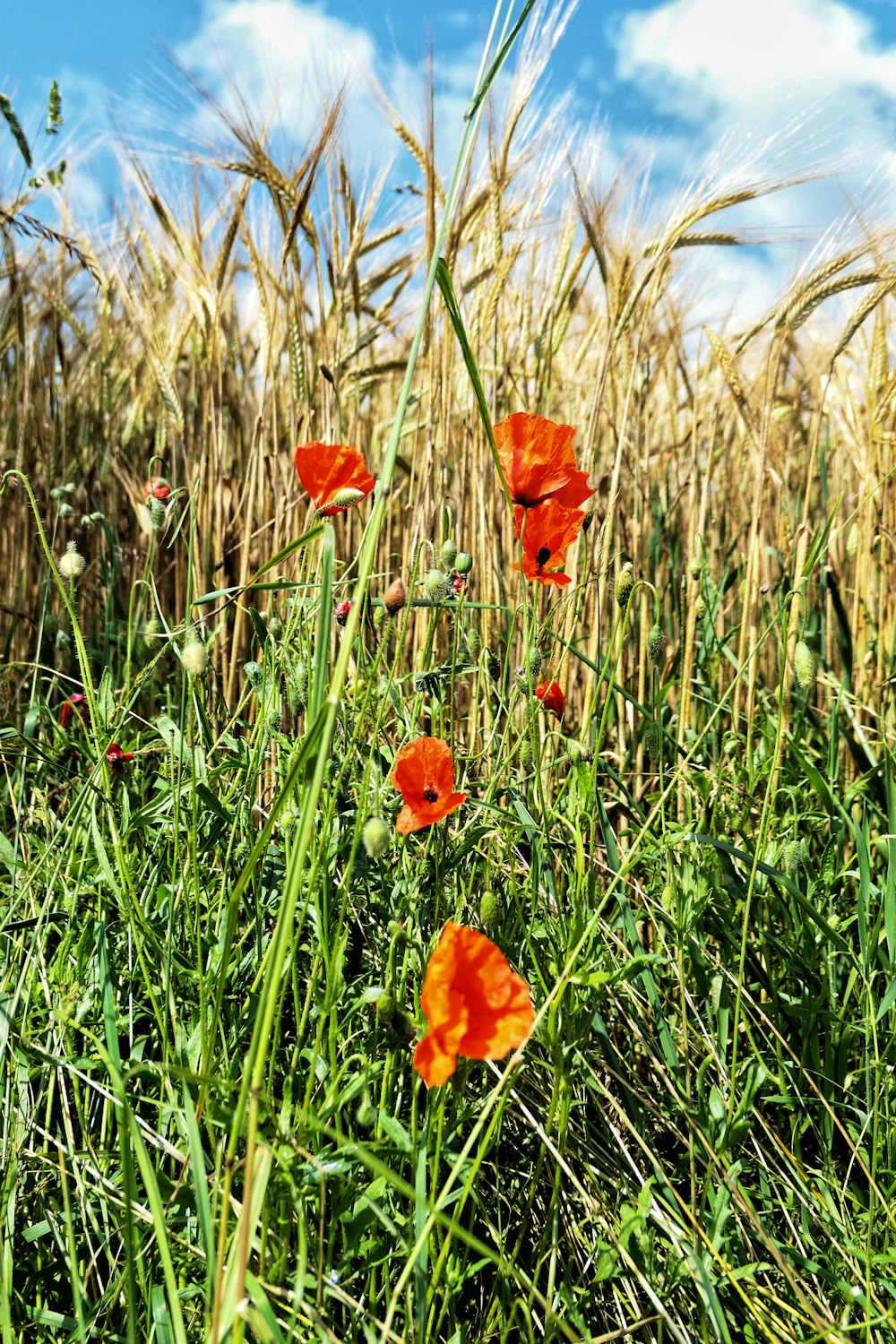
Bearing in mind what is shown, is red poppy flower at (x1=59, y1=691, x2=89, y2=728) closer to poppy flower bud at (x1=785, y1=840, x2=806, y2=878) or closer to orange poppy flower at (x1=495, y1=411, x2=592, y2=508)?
orange poppy flower at (x1=495, y1=411, x2=592, y2=508)

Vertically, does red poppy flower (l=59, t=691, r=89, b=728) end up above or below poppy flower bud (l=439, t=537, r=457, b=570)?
below

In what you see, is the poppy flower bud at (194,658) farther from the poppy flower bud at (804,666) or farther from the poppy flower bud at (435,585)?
the poppy flower bud at (804,666)

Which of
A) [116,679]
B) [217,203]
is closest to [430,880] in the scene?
[116,679]

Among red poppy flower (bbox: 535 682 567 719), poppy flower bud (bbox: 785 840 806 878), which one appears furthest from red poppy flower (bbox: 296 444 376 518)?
poppy flower bud (bbox: 785 840 806 878)

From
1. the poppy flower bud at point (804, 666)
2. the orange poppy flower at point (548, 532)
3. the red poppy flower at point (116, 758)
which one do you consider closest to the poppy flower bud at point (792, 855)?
the poppy flower bud at point (804, 666)

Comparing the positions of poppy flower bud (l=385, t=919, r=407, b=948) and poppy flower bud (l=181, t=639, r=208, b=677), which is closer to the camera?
poppy flower bud (l=385, t=919, r=407, b=948)

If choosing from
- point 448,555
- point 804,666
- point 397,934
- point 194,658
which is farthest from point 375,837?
point 804,666

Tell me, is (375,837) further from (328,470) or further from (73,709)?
(73,709)

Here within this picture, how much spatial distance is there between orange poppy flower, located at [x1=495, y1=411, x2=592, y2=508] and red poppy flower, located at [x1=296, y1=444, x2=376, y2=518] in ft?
0.54

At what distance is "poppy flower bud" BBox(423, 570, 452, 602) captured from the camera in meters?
1.17

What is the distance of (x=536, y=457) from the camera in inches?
45.5

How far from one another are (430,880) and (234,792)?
31cm

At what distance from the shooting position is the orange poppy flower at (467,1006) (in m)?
0.78

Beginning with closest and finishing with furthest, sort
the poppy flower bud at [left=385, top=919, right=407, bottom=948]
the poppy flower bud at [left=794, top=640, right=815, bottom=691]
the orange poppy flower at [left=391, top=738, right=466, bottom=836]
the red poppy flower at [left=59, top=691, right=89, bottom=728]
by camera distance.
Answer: the poppy flower bud at [left=385, top=919, right=407, bottom=948], the orange poppy flower at [left=391, top=738, right=466, bottom=836], the poppy flower bud at [left=794, top=640, right=815, bottom=691], the red poppy flower at [left=59, top=691, right=89, bottom=728]
